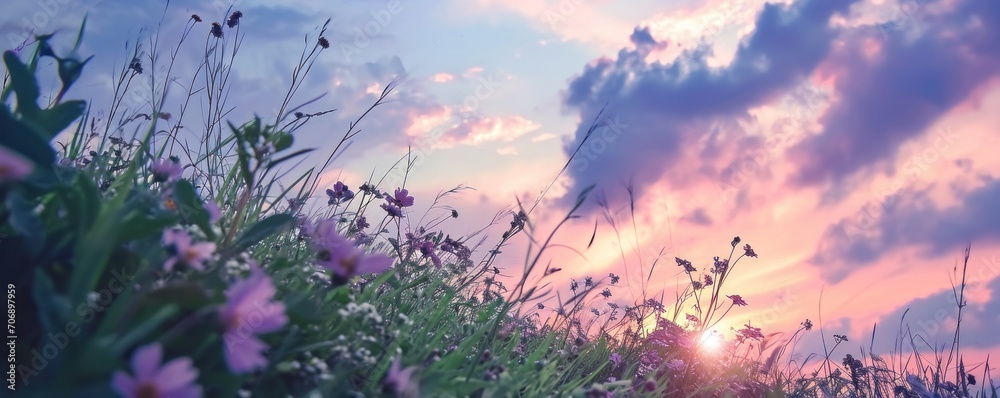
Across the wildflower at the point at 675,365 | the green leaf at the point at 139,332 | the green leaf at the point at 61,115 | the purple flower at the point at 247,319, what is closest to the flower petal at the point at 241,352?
the purple flower at the point at 247,319

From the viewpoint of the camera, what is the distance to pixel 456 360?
5.45 ft

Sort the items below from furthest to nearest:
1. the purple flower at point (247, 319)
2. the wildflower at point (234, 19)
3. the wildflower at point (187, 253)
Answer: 1. the wildflower at point (234, 19)
2. the wildflower at point (187, 253)
3. the purple flower at point (247, 319)

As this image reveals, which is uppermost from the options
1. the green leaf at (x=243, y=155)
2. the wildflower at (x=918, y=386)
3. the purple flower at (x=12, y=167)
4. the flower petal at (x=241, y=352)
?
the green leaf at (x=243, y=155)

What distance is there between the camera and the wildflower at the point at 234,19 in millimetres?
3707

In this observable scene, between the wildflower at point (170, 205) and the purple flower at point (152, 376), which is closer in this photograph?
the purple flower at point (152, 376)

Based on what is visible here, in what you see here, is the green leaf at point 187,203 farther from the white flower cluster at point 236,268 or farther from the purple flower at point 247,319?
the purple flower at point 247,319

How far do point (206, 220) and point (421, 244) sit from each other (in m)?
1.45

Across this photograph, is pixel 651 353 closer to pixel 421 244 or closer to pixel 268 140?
pixel 421 244

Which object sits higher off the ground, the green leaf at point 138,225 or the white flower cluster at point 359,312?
the green leaf at point 138,225

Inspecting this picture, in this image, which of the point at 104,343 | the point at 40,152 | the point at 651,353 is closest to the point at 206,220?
the point at 40,152

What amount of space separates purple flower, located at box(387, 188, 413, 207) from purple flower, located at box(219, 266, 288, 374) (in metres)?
1.94

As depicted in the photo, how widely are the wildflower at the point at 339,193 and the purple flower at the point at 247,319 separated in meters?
2.35

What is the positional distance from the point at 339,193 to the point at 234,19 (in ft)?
3.75

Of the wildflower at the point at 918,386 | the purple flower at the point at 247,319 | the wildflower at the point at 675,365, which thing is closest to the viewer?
the purple flower at the point at 247,319
